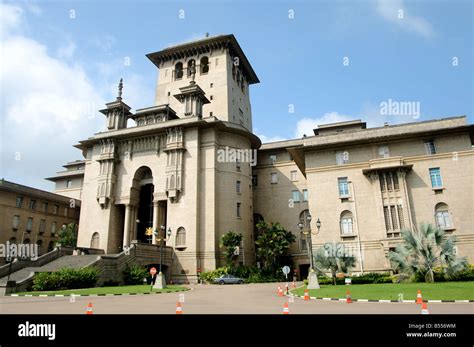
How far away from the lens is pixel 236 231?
40688 mm

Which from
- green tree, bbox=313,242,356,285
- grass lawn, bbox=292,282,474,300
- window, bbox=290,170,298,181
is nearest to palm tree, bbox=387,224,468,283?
green tree, bbox=313,242,356,285

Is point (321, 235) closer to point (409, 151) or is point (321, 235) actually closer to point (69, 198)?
point (409, 151)

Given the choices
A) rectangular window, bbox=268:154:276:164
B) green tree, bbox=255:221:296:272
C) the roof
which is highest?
the roof

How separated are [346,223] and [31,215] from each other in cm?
4346

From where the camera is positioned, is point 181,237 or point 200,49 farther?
point 200,49

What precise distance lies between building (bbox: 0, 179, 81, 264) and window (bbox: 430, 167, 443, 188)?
167 feet

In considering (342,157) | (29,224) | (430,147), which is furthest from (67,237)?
(430,147)

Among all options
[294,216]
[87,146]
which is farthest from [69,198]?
[294,216]

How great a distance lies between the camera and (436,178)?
32.3 metres

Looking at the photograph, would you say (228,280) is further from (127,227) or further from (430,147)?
(430,147)

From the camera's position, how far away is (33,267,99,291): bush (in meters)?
24.4

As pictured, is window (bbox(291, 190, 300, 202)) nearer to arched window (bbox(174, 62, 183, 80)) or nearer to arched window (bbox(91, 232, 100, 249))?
arched window (bbox(91, 232, 100, 249))
